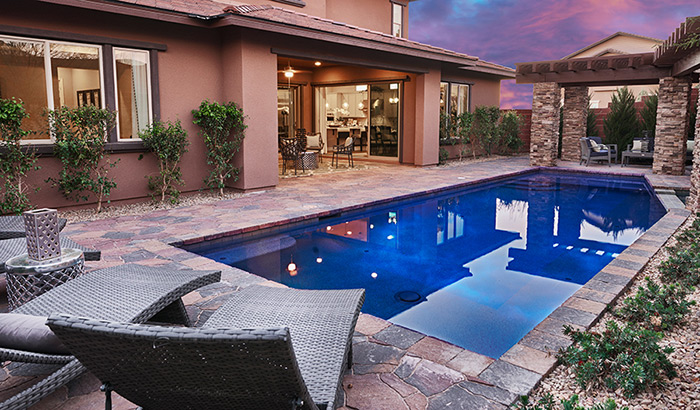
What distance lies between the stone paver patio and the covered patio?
173 inches

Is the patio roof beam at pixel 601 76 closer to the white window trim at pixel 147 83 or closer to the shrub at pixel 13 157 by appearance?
the white window trim at pixel 147 83

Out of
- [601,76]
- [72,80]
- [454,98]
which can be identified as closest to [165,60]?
[72,80]

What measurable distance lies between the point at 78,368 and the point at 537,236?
242 inches

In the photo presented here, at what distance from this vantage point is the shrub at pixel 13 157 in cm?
607

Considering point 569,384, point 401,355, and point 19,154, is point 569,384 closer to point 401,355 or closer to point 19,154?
point 401,355

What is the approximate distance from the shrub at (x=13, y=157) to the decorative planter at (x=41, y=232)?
413cm

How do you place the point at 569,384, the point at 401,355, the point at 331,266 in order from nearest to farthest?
the point at 569,384 < the point at 401,355 < the point at 331,266

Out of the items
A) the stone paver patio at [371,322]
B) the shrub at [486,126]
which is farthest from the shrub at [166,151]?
the shrub at [486,126]

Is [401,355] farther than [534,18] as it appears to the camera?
No

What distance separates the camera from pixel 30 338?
2100 millimetres

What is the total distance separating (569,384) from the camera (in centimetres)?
259

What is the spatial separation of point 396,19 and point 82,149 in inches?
471

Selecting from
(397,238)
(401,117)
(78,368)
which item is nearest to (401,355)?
(78,368)

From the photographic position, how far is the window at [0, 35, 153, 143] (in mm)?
6785
